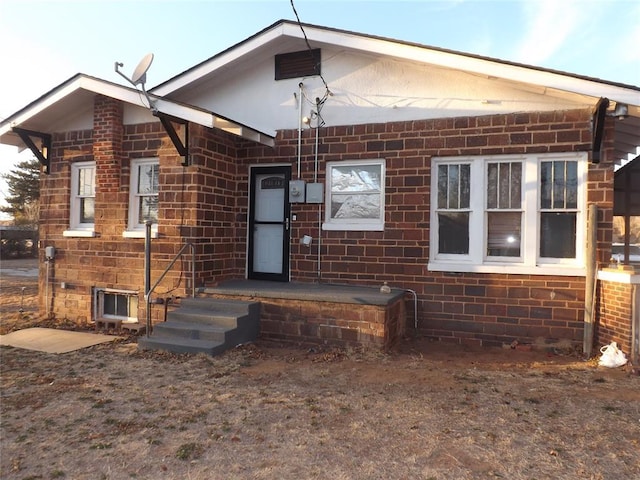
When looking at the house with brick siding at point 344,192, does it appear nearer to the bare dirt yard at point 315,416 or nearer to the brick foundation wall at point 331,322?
the brick foundation wall at point 331,322

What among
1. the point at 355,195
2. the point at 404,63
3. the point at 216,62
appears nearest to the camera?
the point at 404,63

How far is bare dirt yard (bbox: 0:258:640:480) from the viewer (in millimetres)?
3152

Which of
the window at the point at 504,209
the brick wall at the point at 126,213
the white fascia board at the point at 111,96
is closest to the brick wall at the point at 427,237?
the window at the point at 504,209

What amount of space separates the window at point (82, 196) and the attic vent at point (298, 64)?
4090mm

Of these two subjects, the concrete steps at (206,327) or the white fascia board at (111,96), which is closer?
the concrete steps at (206,327)

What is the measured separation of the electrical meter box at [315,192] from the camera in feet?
25.0

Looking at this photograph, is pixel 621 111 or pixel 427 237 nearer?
pixel 621 111

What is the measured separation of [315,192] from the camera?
25.0ft

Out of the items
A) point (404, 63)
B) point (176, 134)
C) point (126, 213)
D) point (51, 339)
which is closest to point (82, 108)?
point (126, 213)

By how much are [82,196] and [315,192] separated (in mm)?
4709

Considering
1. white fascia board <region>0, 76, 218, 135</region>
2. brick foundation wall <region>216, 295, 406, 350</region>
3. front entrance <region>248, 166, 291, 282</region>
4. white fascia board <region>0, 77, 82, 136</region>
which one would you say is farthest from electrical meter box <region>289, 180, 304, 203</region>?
white fascia board <region>0, 77, 82, 136</region>

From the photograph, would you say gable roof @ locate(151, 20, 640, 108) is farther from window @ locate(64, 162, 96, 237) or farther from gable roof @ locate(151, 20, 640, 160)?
window @ locate(64, 162, 96, 237)

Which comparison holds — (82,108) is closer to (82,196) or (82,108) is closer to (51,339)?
(82,196)

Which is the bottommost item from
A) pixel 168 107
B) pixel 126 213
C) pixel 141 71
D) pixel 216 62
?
pixel 126 213
